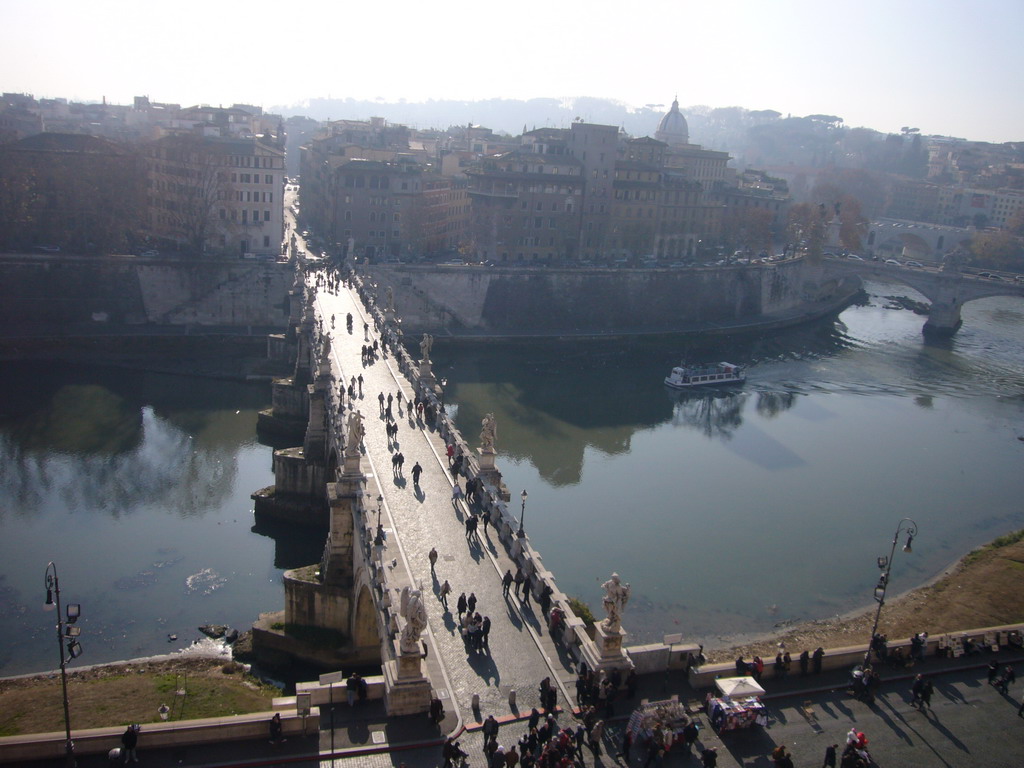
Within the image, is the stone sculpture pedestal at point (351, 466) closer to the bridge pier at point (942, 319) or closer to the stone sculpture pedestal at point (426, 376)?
the stone sculpture pedestal at point (426, 376)

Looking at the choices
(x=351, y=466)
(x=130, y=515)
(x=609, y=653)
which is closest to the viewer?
(x=609, y=653)

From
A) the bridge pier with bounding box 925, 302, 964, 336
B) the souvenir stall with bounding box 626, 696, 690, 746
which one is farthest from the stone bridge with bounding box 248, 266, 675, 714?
the bridge pier with bounding box 925, 302, 964, 336

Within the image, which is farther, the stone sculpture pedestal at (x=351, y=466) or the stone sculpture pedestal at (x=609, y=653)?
the stone sculpture pedestal at (x=351, y=466)

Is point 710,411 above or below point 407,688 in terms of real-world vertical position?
below

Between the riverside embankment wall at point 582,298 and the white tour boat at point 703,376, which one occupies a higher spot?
the riverside embankment wall at point 582,298

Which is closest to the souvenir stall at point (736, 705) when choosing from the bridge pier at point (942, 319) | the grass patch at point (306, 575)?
the grass patch at point (306, 575)

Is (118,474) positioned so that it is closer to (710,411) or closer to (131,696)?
(131,696)

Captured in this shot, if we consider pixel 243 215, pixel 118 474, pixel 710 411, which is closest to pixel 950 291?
pixel 710 411
